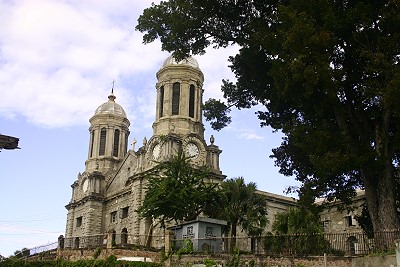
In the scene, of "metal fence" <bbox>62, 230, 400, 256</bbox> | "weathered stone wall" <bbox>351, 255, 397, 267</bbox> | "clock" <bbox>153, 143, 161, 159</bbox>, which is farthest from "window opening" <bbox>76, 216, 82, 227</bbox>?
"weathered stone wall" <bbox>351, 255, 397, 267</bbox>

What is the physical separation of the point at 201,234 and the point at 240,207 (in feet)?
22.4

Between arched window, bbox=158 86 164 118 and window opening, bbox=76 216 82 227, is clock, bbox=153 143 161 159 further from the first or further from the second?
window opening, bbox=76 216 82 227

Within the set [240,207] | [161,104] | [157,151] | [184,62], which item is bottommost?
[240,207]

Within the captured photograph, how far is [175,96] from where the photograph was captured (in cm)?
4584

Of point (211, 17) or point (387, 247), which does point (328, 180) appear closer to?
point (387, 247)

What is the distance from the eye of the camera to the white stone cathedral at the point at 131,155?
140ft

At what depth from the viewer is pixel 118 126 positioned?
178ft

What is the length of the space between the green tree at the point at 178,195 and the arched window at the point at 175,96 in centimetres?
1106

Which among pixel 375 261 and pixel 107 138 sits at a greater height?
pixel 107 138

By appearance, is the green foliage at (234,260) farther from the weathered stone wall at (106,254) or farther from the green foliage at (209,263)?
the weathered stone wall at (106,254)

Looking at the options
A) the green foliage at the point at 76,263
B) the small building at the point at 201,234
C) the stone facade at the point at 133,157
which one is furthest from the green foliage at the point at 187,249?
the stone facade at the point at 133,157

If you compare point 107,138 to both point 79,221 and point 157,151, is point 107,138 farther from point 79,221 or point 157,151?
point 157,151

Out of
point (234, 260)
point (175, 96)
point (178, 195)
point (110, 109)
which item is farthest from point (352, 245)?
point (110, 109)

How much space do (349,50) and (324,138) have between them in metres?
3.83
